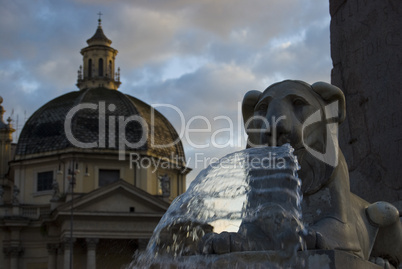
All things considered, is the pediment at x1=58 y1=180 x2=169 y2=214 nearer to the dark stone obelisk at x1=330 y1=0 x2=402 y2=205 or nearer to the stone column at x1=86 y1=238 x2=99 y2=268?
the stone column at x1=86 y1=238 x2=99 y2=268

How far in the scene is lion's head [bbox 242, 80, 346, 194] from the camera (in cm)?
423

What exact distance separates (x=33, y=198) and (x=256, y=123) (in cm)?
4900

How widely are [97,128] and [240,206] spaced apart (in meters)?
47.5

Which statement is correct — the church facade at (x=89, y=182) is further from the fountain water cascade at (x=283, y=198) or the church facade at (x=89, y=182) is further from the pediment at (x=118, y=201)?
the fountain water cascade at (x=283, y=198)

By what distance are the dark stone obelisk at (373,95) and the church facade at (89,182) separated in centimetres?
3977

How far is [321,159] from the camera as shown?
4266 mm

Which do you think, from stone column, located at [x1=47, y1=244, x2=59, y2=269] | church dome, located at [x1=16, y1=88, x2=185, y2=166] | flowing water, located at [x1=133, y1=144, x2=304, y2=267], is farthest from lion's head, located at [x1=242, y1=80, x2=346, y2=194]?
stone column, located at [x1=47, y1=244, x2=59, y2=269]

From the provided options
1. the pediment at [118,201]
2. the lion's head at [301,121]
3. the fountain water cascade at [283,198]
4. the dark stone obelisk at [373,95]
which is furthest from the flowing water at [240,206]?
the pediment at [118,201]

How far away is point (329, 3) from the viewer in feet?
25.7

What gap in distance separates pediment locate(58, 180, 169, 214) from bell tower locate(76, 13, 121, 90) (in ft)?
49.5

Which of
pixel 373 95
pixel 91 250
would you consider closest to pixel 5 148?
pixel 91 250

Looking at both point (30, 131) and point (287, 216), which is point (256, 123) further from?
point (30, 131)

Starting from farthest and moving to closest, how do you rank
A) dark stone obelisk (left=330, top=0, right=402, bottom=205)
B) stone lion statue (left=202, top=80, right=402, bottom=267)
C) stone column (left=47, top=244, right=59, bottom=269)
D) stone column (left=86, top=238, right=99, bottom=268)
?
stone column (left=47, top=244, right=59, bottom=269) → stone column (left=86, top=238, right=99, bottom=268) → dark stone obelisk (left=330, top=0, right=402, bottom=205) → stone lion statue (left=202, top=80, right=402, bottom=267)

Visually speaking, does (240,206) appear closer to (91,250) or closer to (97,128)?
(91,250)
